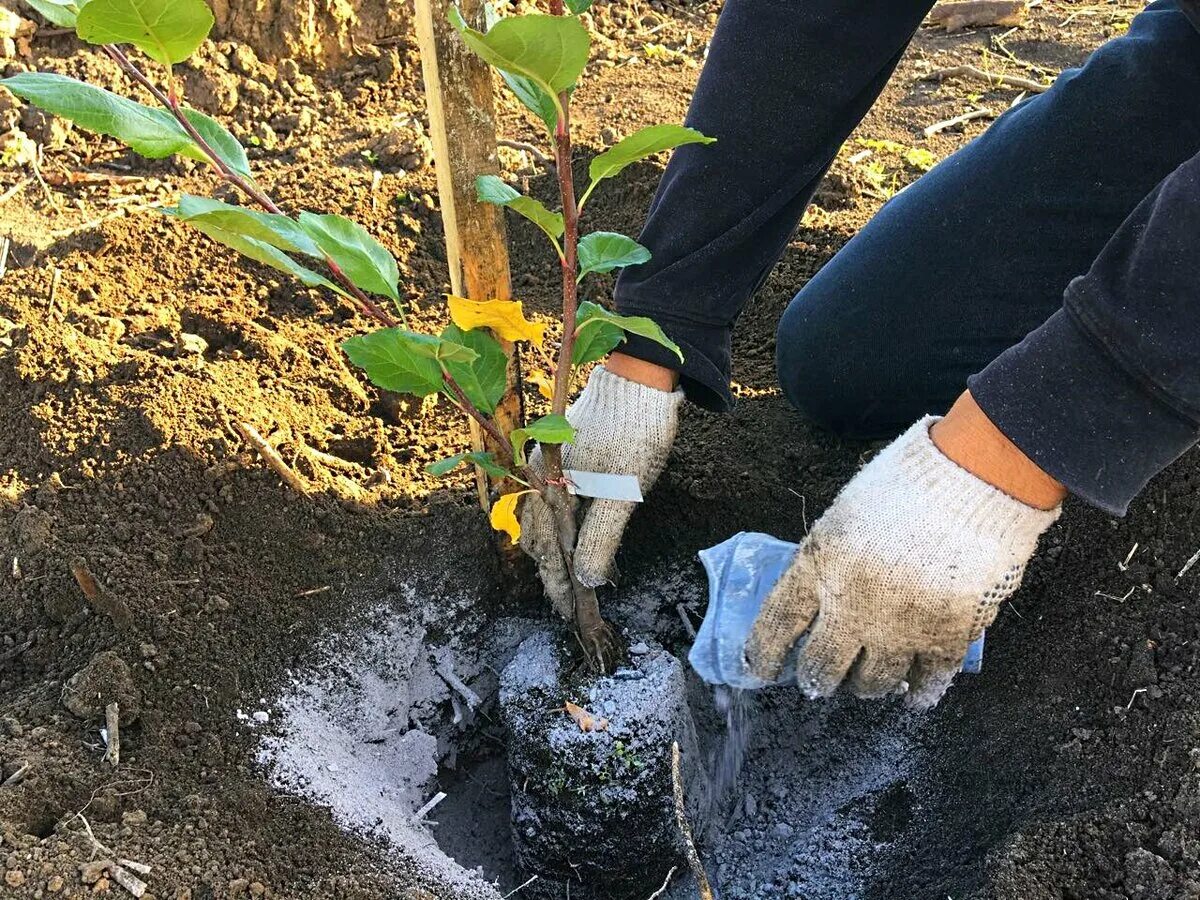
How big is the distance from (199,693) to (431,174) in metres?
1.46

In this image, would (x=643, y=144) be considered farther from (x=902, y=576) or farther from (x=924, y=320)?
(x=924, y=320)

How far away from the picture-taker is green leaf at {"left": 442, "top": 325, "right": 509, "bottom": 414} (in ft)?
4.48

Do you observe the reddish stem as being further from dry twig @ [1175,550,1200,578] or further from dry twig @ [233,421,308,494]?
dry twig @ [1175,550,1200,578]

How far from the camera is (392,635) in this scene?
5.95 ft

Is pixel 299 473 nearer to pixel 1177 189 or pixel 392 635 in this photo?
pixel 392 635

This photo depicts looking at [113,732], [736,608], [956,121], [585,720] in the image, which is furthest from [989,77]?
[113,732]

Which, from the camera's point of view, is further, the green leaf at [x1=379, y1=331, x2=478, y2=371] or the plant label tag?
the plant label tag

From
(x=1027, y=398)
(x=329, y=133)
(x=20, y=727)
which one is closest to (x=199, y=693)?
(x=20, y=727)

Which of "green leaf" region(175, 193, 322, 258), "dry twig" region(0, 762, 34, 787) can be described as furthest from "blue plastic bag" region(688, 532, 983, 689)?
"dry twig" region(0, 762, 34, 787)

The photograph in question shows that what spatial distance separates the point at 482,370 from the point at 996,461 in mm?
696

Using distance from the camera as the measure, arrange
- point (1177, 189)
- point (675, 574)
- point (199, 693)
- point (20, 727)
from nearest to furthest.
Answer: point (1177, 189) < point (20, 727) < point (199, 693) < point (675, 574)

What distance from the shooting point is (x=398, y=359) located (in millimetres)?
1287

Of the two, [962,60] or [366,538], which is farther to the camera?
[962,60]

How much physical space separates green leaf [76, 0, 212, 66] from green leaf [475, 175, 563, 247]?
0.35 meters
